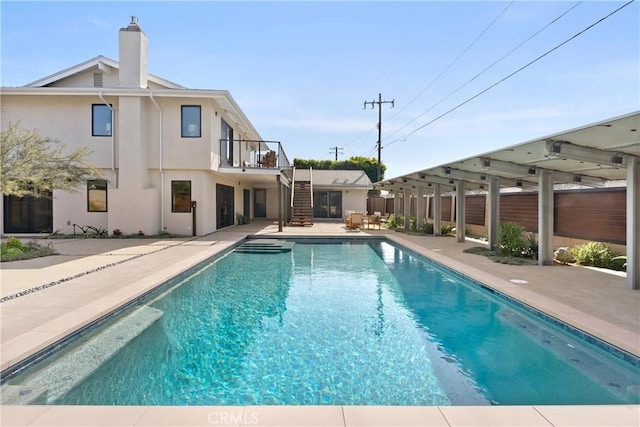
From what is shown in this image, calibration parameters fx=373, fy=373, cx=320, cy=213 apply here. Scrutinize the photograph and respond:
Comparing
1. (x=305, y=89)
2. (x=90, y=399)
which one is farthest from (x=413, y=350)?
(x=305, y=89)

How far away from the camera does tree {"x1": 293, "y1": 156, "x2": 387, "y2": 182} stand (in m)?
34.6

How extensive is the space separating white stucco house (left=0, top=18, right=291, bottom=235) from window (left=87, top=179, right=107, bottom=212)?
0.11 feet

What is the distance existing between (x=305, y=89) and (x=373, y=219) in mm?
8065

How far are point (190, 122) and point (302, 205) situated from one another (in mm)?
8487

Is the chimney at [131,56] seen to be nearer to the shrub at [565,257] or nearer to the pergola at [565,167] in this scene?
the pergola at [565,167]

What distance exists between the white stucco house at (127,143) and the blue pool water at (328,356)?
297 inches

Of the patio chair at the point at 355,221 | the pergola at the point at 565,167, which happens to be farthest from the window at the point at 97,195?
the pergola at the point at 565,167

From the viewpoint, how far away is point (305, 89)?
2056cm

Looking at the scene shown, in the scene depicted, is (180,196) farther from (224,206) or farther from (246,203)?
(246,203)

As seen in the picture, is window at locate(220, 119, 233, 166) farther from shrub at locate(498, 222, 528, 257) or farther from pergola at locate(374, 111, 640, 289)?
shrub at locate(498, 222, 528, 257)

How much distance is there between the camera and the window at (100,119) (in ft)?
46.0

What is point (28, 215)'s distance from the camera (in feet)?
46.8

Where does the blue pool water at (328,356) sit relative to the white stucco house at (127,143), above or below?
below
